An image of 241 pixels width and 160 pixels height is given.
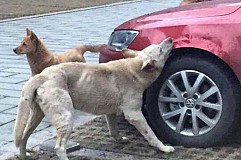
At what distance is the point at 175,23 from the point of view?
19.6 feet

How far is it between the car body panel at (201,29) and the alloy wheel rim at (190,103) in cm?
27

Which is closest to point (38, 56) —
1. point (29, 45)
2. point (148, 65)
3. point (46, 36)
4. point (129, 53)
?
point (29, 45)

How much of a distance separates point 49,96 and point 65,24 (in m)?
10.7

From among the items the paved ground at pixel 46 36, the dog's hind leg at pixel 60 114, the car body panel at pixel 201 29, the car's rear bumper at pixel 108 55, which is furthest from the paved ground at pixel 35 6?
the dog's hind leg at pixel 60 114

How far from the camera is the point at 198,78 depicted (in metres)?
5.80

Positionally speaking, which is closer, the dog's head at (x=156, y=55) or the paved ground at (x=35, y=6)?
the dog's head at (x=156, y=55)

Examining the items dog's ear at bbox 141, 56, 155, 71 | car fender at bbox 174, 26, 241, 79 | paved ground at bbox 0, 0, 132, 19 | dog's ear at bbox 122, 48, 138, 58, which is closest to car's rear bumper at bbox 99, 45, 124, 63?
dog's ear at bbox 122, 48, 138, 58

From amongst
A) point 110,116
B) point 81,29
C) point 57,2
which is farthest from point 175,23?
point 57,2

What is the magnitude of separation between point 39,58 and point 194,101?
82.5 inches

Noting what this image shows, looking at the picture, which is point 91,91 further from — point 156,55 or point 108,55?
point 108,55

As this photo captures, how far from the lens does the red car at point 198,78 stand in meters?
5.72

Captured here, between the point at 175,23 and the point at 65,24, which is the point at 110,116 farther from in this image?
the point at 65,24

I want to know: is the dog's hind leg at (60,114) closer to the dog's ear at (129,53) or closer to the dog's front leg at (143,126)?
the dog's front leg at (143,126)

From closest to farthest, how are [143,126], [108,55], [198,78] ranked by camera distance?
[143,126] < [198,78] < [108,55]
